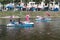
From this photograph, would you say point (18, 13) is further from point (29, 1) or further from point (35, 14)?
point (29, 1)

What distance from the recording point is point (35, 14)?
245 ft

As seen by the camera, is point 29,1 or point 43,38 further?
point 29,1

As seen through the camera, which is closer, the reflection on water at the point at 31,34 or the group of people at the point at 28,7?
the reflection on water at the point at 31,34

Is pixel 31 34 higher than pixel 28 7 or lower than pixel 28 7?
higher

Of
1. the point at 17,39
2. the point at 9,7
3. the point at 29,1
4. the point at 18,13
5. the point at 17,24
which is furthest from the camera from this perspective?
the point at 29,1

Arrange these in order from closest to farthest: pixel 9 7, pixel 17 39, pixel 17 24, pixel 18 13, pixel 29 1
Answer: pixel 17 39, pixel 17 24, pixel 18 13, pixel 9 7, pixel 29 1

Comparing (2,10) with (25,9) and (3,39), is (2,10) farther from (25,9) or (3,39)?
(3,39)

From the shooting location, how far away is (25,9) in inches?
3246

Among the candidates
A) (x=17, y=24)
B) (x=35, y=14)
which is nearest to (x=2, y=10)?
(x=35, y=14)

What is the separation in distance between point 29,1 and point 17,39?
59.3 metres

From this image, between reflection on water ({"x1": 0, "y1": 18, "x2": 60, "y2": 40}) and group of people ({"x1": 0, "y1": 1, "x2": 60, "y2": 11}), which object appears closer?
reflection on water ({"x1": 0, "y1": 18, "x2": 60, "y2": 40})

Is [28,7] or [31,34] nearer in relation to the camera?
[31,34]

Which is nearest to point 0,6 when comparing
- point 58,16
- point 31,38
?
point 58,16

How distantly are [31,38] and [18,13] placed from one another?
39.2 meters
